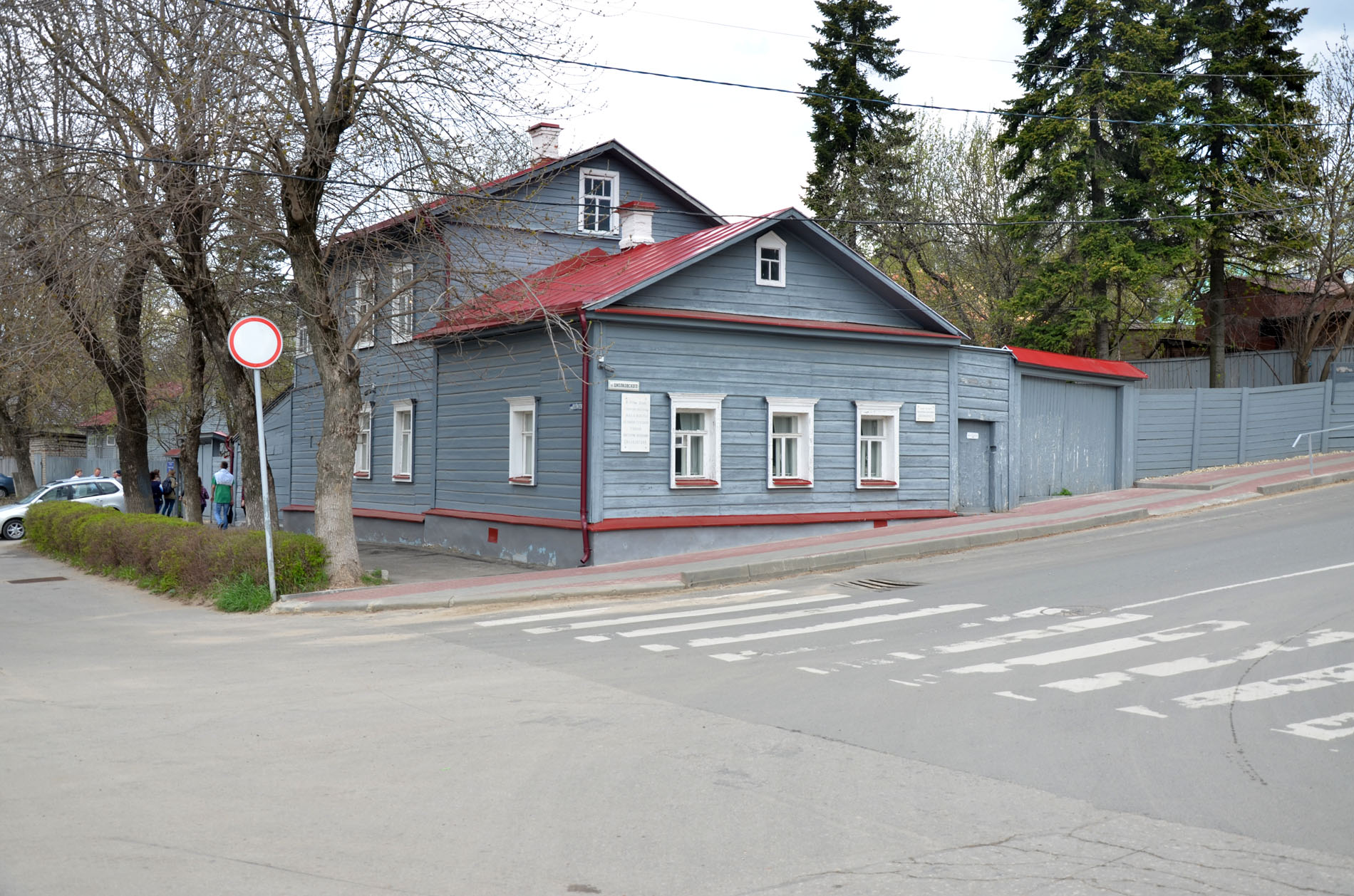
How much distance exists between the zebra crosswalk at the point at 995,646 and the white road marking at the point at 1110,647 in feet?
0.07

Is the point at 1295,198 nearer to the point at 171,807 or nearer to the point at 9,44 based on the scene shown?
the point at 9,44

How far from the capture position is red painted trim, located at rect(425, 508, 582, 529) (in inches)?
741

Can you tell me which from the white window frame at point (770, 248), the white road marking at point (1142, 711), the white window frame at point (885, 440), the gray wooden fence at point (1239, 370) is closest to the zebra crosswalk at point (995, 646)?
the white road marking at point (1142, 711)

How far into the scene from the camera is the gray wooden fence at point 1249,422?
27.4 metres

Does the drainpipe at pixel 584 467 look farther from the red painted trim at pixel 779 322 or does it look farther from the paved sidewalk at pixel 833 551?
the paved sidewalk at pixel 833 551

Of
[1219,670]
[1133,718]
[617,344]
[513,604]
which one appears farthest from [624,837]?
[617,344]

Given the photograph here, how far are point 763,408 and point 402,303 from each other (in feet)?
22.7

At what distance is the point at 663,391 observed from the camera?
19266mm

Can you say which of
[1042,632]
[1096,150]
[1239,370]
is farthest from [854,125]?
[1042,632]

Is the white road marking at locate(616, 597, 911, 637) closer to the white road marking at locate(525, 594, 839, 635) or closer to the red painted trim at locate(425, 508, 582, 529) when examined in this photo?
the white road marking at locate(525, 594, 839, 635)

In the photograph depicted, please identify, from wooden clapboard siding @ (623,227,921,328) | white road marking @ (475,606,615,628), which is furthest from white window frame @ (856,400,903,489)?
white road marking @ (475,606,615,628)

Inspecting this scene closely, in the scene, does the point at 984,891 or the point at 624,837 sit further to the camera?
the point at 624,837

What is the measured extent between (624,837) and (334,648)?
21.5 ft

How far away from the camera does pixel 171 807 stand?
19.1ft
